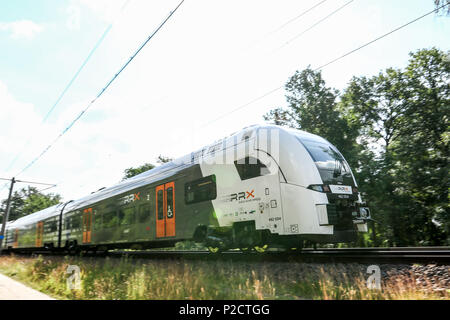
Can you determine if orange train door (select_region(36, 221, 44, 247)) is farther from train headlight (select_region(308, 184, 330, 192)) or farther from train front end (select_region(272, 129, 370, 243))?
train headlight (select_region(308, 184, 330, 192))

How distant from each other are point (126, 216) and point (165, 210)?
128 inches

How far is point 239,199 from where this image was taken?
7.97 metres

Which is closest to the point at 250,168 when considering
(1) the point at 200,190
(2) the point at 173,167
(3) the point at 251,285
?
(1) the point at 200,190

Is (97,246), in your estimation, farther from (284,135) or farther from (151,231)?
(284,135)

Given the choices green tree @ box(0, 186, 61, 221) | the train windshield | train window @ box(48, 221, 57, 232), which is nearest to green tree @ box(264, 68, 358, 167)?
the train windshield

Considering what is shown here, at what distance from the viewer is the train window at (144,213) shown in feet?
38.2

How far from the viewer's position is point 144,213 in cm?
1185

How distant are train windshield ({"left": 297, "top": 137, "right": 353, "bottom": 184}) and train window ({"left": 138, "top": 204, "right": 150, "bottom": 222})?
6534mm

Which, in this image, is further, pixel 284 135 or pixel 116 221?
pixel 116 221

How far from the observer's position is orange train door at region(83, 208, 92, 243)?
16.4 metres
